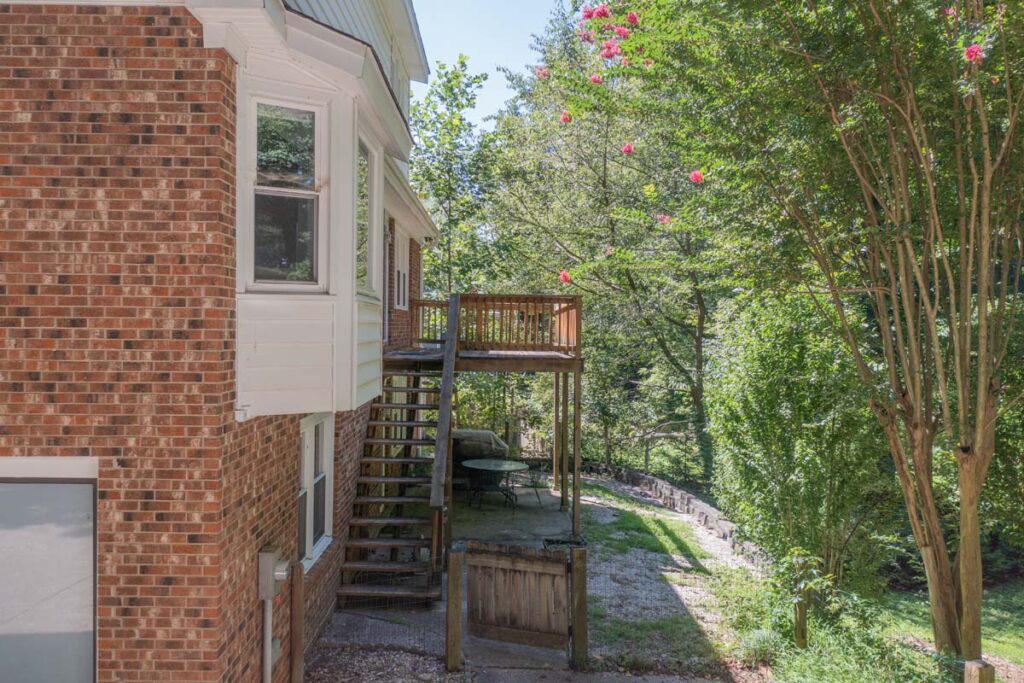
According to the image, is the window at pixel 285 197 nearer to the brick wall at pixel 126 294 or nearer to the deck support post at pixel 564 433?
the brick wall at pixel 126 294

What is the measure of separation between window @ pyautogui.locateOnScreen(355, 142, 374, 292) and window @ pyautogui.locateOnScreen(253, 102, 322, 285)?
79 cm

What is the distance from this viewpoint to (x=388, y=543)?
25.8 ft

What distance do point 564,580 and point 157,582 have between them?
13.2 feet

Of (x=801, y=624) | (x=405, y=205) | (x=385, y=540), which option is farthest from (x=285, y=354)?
(x=405, y=205)

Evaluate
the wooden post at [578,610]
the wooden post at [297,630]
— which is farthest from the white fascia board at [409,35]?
the wooden post at [297,630]

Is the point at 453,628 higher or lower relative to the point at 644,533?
higher

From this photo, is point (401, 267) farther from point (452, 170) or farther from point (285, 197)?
point (452, 170)

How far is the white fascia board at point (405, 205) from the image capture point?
9.02 metres

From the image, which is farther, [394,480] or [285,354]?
[394,480]

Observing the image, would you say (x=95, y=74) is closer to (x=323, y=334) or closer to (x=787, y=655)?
(x=323, y=334)

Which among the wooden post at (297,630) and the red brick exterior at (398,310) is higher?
the red brick exterior at (398,310)

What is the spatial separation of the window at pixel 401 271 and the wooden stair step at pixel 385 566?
4722mm

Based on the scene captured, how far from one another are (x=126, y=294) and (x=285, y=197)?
1.17 meters

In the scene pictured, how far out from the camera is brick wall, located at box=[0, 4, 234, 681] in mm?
4008
